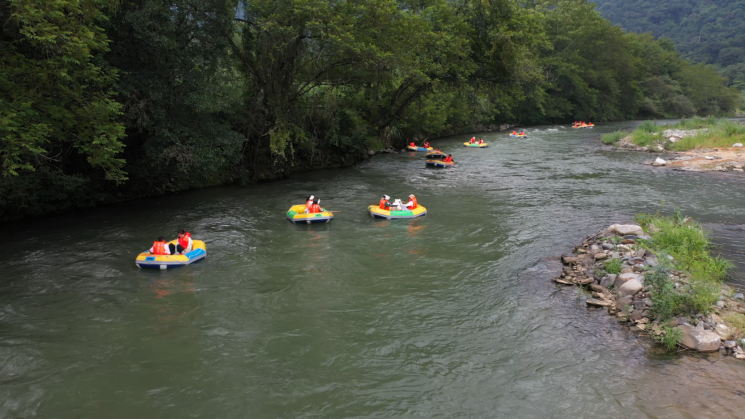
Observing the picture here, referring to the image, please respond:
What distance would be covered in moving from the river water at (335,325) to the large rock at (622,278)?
925 millimetres

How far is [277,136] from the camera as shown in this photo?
1927cm

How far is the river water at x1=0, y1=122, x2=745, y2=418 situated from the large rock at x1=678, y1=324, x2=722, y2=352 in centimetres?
40

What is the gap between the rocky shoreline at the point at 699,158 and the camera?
73.4 ft

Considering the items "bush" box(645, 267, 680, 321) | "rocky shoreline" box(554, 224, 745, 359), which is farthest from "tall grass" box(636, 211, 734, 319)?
"rocky shoreline" box(554, 224, 745, 359)

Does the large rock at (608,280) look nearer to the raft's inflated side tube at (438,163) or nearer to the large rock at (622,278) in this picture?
the large rock at (622,278)

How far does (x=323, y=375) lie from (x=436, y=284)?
3850 mm

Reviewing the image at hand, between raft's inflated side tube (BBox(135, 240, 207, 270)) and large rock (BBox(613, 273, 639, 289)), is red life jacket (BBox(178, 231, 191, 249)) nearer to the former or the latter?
raft's inflated side tube (BBox(135, 240, 207, 270))

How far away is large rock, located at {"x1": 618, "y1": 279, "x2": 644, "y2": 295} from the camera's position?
29.0 feet

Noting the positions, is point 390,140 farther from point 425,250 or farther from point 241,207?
point 425,250

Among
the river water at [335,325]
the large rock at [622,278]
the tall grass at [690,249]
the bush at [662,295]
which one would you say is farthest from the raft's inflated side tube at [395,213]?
the bush at [662,295]

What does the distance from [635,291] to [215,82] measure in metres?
14.5

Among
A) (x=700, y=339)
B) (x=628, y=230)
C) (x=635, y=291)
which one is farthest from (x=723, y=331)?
(x=628, y=230)

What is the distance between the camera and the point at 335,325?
8414 millimetres

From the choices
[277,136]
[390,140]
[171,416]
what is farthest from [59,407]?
[390,140]
